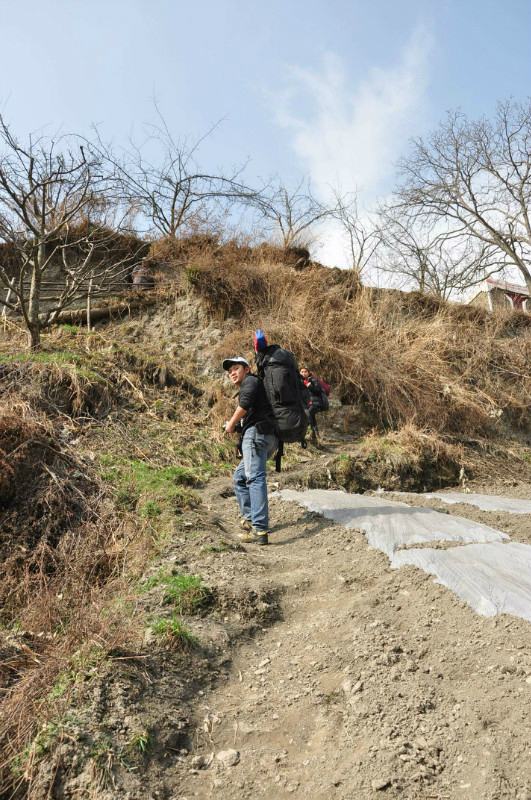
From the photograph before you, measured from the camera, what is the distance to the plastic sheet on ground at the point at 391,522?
463 cm

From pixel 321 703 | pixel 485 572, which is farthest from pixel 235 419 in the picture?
pixel 321 703

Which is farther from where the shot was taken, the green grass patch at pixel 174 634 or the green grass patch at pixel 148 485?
the green grass patch at pixel 148 485

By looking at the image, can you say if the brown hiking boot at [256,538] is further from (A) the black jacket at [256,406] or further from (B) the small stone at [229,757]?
(B) the small stone at [229,757]

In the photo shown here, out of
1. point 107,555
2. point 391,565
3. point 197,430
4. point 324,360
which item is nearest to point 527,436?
point 324,360

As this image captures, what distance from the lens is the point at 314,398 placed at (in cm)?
942

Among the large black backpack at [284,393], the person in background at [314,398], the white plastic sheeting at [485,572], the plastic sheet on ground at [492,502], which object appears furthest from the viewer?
the person in background at [314,398]

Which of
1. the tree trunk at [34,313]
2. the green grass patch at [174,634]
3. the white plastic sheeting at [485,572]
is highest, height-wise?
the tree trunk at [34,313]

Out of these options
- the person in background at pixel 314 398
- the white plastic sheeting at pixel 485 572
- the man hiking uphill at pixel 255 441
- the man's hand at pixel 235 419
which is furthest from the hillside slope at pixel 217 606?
Result: the man's hand at pixel 235 419

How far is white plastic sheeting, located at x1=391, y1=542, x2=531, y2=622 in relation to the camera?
308cm

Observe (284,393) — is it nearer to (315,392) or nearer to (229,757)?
(229,757)

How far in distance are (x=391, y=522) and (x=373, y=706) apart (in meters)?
2.60

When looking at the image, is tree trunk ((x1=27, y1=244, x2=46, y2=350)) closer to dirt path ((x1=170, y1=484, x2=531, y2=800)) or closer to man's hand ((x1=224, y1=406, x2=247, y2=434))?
man's hand ((x1=224, y1=406, x2=247, y2=434))

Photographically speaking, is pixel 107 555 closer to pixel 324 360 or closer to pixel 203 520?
pixel 203 520

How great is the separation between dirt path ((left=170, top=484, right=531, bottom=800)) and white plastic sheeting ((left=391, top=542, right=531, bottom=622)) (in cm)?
9
